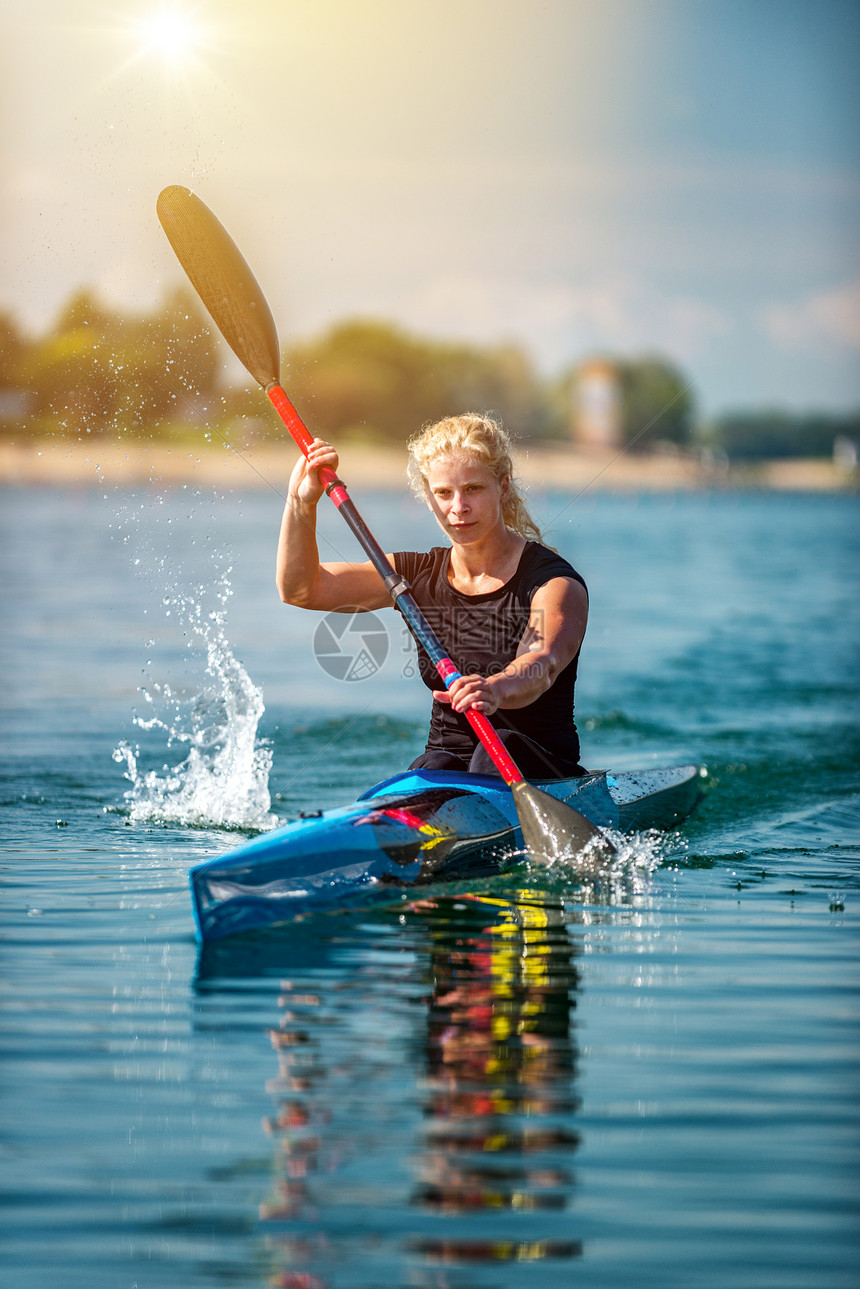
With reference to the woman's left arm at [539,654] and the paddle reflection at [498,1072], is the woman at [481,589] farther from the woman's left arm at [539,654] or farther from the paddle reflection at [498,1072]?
the paddle reflection at [498,1072]

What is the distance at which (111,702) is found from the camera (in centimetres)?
989

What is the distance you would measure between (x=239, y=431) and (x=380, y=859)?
13.0 feet

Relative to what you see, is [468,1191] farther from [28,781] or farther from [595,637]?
[595,637]

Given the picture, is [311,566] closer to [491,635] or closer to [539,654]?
[491,635]

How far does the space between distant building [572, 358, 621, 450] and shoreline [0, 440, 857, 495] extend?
2.42 m

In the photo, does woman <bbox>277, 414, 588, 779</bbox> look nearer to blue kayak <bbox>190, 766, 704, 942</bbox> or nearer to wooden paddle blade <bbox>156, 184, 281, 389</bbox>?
blue kayak <bbox>190, 766, 704, 942</bbox>

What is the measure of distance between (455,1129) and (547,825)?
6.34 ft

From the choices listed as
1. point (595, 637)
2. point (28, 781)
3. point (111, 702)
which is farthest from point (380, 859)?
point (595, 637)

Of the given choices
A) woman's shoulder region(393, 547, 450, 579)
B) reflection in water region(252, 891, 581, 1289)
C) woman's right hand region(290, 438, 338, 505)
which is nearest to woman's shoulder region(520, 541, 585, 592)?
woman's shoulder region(393, 547, 450, 579)

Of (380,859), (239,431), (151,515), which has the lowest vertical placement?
(380,859)

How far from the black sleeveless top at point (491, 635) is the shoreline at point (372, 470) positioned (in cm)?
3965

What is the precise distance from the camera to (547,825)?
470cm

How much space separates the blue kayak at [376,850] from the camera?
411 centimetres

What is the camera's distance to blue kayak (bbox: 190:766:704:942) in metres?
4.11
